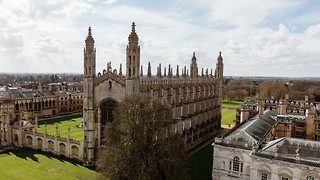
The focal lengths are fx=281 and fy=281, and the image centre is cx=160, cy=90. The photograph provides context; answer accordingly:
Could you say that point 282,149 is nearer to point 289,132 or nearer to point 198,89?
point 289,132

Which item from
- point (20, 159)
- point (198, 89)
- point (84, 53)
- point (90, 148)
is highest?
point (84, 53)

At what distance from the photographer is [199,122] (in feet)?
136

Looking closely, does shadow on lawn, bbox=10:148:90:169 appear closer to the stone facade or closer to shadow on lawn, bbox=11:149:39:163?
shadow on lawn, bbox=11:149:39:163

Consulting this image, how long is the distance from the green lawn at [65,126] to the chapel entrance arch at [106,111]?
41.3 ft

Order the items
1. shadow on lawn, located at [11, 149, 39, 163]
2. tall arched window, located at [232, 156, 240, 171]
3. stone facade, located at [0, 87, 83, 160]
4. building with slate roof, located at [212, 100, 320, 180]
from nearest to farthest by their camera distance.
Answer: building with slate roof, located at [212, 100, 320, 180]
tall arched window, located at [232, 156, 240, 171]
stone facade, located at [0, 87, 83, 160]
shadow on lawn, located at [11, 149, 39, 163]

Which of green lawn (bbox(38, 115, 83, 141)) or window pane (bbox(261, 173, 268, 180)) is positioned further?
green lawn (bbox(38, 115, 83, 141))

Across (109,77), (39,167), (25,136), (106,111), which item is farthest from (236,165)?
(25,136)

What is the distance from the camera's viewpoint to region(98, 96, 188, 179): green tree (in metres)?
20.5

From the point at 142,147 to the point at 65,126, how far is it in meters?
33.9

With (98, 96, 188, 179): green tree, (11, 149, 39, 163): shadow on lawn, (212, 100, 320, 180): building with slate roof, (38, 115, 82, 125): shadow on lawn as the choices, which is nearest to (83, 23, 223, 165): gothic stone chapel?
(98, 96, 188, 179): green tree

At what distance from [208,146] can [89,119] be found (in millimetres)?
17425

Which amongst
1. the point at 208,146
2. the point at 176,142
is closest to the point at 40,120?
the point at 208,146

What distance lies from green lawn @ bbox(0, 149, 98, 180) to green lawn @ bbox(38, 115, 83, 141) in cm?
879

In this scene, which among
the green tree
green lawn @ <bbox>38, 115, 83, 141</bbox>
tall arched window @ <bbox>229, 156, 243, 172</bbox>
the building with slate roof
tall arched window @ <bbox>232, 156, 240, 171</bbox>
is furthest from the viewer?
green lawn @ <bbox>38, 115, 83, 141</bbox>
